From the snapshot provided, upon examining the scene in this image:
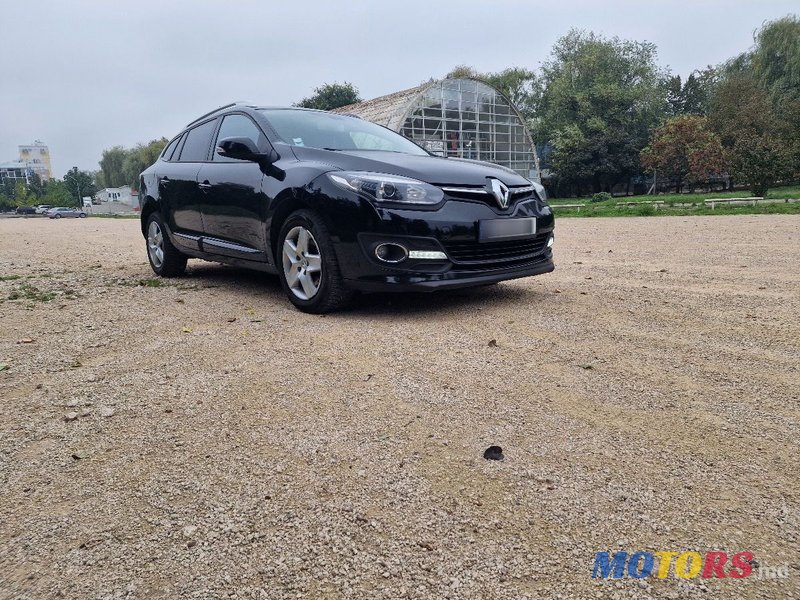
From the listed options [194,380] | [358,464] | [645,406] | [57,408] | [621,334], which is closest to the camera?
[358,464]

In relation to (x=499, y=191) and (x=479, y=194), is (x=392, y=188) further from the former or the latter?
(x=499, y=191)

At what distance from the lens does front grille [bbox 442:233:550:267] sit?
4043mm

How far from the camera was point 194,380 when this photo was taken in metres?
2.93

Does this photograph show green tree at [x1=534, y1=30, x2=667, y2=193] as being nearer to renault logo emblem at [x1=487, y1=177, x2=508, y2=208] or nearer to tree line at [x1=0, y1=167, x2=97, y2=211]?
renault logo emblem at [x1=487, y1=177, x2=508, y2=208]

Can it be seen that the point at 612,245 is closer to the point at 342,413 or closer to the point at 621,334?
the point at 621,334

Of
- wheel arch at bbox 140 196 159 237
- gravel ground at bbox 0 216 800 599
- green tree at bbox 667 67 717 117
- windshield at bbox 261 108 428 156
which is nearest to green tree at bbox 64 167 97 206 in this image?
green tree at bbox 667 67 717 117

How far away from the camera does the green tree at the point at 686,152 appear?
111 ft

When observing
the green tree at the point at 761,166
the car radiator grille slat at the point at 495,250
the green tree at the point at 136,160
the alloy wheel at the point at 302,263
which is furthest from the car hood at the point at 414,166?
the green tree at the point at 136,160

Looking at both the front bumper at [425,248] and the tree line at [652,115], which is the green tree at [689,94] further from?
the front bumper at [425,248]

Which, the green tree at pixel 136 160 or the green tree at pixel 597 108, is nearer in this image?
the green tree at pixel 597 108

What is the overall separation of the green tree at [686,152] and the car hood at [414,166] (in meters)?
34.5

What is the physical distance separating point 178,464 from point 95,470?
0.29m

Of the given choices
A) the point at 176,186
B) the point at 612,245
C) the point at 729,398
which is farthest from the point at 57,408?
the point at 612,245

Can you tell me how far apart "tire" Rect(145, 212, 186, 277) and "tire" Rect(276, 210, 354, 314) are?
227cm
